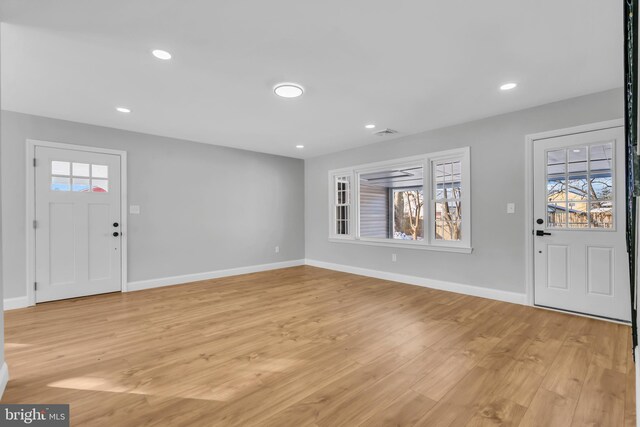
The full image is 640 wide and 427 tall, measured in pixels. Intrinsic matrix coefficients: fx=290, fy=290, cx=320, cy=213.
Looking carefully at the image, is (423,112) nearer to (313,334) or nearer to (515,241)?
→ (515,241)

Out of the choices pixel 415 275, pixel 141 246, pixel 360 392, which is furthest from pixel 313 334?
pixel 141 246

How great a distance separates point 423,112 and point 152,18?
3106 mm

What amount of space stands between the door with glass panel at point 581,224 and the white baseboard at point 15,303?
257 inches

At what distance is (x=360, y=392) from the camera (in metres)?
1.93

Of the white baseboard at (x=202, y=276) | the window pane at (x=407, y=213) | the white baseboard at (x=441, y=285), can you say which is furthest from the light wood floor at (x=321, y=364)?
the window pane at (x=407, y=213)

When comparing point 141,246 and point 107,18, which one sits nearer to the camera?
point 107,18

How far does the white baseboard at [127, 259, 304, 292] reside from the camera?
15.2 feet

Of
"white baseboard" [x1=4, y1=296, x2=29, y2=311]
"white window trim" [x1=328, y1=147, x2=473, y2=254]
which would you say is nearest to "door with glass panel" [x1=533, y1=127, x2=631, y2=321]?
"white window trim" [x1=328, y1=147, x2=473, y2=254]

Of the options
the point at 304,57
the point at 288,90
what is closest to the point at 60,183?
the point at 288,90

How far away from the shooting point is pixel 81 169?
4168 millimetres

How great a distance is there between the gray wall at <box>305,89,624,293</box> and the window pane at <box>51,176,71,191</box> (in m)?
5.03

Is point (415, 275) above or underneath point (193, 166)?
underneath

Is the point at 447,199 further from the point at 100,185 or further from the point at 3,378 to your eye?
the point at 100,185

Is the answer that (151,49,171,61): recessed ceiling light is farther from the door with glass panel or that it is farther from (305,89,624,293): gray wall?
the door with glass panel
